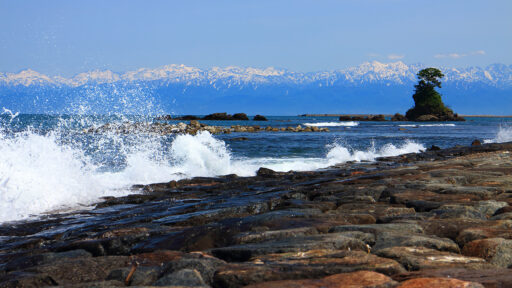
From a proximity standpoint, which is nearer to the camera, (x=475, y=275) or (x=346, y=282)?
(x=346, y=282)

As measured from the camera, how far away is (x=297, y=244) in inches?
148

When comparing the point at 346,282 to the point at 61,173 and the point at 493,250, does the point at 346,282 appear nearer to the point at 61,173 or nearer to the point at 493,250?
the point at 493,250

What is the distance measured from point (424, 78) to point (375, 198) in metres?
86.5

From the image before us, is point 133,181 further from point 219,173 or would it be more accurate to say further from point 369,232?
point 369,232

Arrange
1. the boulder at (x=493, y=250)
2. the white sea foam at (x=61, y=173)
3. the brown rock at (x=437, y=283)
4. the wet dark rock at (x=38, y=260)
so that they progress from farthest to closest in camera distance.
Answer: the white sea foam at (x=61, y=173)
the wet dark rock at (x=38, y=260)
the boulder at (x=493, y=250)
the brown rock at (x=437, y=283)

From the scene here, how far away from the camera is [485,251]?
3660mm

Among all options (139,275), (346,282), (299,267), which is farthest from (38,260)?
(346,282)

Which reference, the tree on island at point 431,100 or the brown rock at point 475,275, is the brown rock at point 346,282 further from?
the tree on island at point 431,100

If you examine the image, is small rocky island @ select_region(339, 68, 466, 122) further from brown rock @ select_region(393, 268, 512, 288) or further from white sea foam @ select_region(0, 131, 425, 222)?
brown rock @ select_region(393, 268, 512, 288)

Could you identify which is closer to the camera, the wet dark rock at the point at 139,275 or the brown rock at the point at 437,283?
the brown rock at the point at 437,283

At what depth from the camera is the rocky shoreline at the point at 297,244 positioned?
3.07m

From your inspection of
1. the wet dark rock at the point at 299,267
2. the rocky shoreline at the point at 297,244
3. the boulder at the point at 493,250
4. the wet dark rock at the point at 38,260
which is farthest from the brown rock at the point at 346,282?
the wet dark rock at the point at 38,260

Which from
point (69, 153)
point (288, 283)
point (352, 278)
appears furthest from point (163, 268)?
point (69, 153)

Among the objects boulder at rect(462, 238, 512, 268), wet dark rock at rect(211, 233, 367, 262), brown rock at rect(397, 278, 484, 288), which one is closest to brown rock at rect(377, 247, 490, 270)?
boulder at rect(462, 238, 512, 268)
